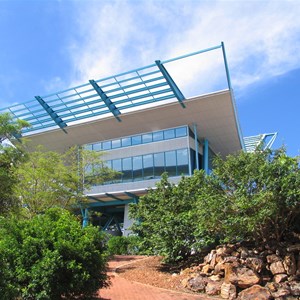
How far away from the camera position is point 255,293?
842cm

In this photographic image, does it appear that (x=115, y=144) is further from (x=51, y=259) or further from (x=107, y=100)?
(x=51, y=259)

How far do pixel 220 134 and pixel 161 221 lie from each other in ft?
71.3

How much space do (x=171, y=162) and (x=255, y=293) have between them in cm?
2073

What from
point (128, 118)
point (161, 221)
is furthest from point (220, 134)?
point (161, 221)

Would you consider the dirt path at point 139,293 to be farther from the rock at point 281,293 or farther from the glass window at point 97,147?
the glass window at point 97,147

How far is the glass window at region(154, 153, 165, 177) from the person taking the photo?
95.5 ft

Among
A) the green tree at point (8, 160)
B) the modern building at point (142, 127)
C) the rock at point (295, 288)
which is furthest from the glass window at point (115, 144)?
the rock at point (295, 288)

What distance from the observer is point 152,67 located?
2547cm

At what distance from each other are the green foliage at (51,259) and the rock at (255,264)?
4.82 meters

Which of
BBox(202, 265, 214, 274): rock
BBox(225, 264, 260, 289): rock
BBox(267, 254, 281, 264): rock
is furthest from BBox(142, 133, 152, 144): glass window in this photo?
BBox(225, 264, 260, 289): rock

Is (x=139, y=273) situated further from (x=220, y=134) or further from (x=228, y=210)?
(x=220, y=134)

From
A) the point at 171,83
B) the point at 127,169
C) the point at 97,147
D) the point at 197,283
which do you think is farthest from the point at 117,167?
the point at 197,283

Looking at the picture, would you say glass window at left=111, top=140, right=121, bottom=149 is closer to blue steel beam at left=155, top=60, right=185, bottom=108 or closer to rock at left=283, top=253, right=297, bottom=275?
blue steel beam at left=155, top=60, right=185, bottom=108

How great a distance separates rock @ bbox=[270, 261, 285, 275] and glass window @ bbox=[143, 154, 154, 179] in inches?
781
